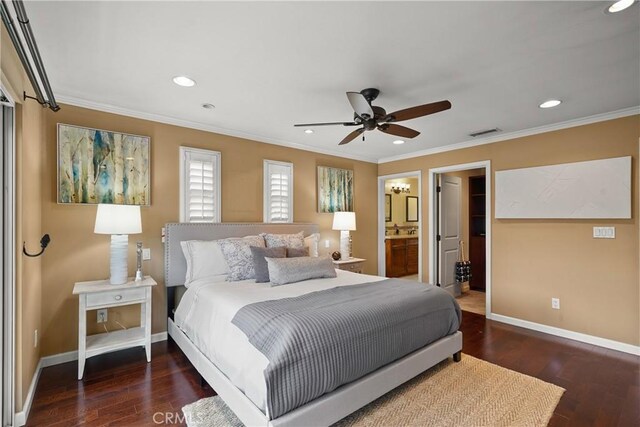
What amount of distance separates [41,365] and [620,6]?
4.95 m

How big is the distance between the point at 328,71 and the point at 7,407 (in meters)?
3.15

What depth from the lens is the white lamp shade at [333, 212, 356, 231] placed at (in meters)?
4.89

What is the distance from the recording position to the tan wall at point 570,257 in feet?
10.8

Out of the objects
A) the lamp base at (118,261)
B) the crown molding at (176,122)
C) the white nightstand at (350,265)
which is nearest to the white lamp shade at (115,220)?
the lamp base at (118,261)

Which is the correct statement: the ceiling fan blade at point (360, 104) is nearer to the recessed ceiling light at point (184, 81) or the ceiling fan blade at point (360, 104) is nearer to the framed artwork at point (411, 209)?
the recessed ceiling light at point (184, 81)

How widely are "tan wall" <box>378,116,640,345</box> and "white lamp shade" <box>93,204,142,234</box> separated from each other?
4.36 m

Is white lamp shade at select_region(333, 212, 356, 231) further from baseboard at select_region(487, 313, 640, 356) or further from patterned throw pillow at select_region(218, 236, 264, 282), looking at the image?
baseboard at select_region(487, 313, 640, 356)

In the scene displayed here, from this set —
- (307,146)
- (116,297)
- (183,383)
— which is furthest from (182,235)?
(307,146)

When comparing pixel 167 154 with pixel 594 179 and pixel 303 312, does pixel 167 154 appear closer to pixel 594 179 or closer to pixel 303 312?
pixel 303 312

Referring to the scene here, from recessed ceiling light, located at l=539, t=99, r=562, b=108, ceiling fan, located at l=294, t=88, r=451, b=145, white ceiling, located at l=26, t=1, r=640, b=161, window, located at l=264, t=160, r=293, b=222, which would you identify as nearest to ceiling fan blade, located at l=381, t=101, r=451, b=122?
ceiling fan, located at l=294, t=88, r=451, b=145

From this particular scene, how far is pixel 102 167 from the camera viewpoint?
124 inches

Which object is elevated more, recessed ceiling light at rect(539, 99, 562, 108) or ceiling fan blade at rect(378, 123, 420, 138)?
recessed ceiling light at rect(539, 99, 562, 108)

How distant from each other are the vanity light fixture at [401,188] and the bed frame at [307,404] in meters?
4.55

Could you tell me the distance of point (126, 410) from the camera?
224 centimetres
